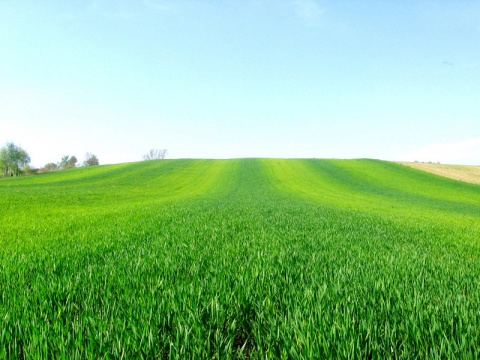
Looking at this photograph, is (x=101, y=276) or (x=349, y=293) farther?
(x=101, y=276)

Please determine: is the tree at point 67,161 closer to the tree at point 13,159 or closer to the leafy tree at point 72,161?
the leafy tree at point 72,161

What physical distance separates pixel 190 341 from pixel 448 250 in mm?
7699

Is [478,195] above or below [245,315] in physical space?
below

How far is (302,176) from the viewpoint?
57156 millimetres

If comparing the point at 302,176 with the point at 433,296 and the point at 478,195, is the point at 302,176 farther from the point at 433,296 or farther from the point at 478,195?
the point at 433,296

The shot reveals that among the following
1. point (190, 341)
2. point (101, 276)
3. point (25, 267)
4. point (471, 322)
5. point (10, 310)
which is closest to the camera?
point (190, 341)

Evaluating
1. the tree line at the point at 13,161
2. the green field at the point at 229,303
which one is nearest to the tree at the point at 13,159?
the tree line at the point at 13,161

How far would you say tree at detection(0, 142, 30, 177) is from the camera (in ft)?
274

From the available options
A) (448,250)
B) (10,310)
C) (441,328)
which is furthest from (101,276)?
(448,250)

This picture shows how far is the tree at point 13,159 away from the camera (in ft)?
274

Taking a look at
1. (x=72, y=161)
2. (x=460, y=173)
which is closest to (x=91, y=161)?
(x=72, y=161)

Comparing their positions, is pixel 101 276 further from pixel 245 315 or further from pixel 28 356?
pixel 245 315

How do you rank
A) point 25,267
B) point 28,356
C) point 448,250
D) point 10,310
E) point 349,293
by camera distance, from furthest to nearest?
point 448,250 → point 25,267 → point 349,293 → point 10,310 → point 28,356

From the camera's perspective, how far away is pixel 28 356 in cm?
185
